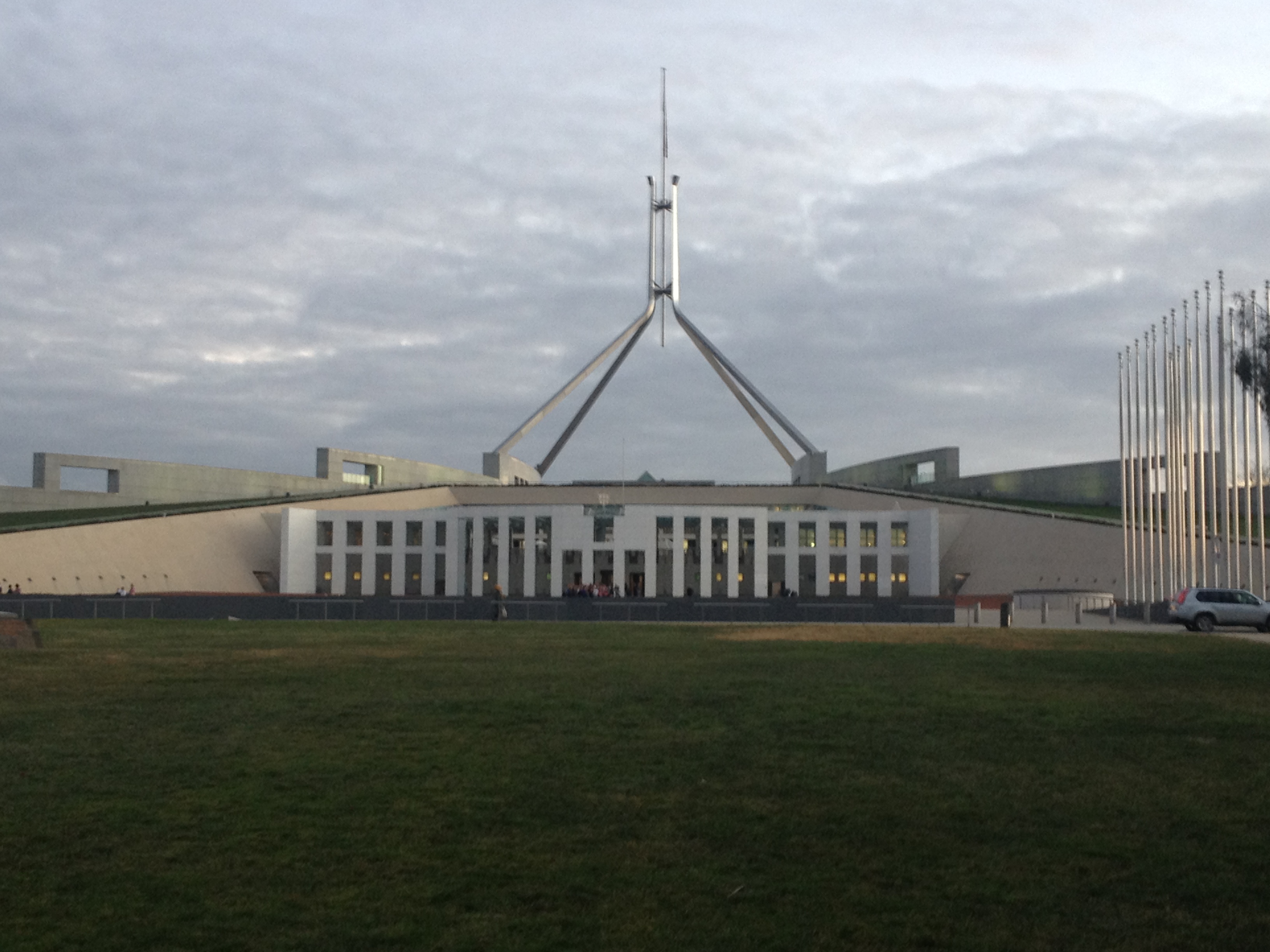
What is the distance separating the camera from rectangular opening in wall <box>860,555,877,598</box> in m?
51.3

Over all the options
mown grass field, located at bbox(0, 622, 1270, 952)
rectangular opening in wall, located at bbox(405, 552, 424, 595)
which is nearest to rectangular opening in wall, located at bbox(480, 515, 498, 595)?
rectangular opening in wall, located at bbox(405, 552, 424, 595)

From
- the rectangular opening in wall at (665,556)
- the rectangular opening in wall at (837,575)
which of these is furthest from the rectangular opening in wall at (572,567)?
the rectangular opening in wall at (837,575)

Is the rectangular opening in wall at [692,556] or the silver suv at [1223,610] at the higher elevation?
the rectangular opening in wall at [692,556]

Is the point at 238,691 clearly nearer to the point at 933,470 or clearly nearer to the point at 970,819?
the point at 970,819

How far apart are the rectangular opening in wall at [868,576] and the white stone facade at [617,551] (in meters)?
0.07

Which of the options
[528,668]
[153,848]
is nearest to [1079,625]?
[528,668]

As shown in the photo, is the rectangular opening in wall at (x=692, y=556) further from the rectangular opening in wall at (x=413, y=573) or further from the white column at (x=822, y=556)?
the rectangular opening in wall at (x=413, y=573)

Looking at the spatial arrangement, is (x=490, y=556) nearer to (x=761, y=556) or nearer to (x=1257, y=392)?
(x=761, y=556)

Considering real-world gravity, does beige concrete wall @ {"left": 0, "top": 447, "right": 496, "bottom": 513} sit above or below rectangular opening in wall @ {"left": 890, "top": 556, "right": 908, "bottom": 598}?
above

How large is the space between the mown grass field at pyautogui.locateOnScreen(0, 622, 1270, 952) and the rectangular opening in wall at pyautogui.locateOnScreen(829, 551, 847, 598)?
38086 millimetres

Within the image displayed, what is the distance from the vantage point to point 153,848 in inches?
249

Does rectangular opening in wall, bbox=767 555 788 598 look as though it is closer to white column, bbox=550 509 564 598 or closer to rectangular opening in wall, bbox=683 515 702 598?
rectangular opening in wall, bbox=683 515 702 598

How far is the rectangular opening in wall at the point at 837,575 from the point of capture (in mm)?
52188

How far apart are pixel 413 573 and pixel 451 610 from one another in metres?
24.7
